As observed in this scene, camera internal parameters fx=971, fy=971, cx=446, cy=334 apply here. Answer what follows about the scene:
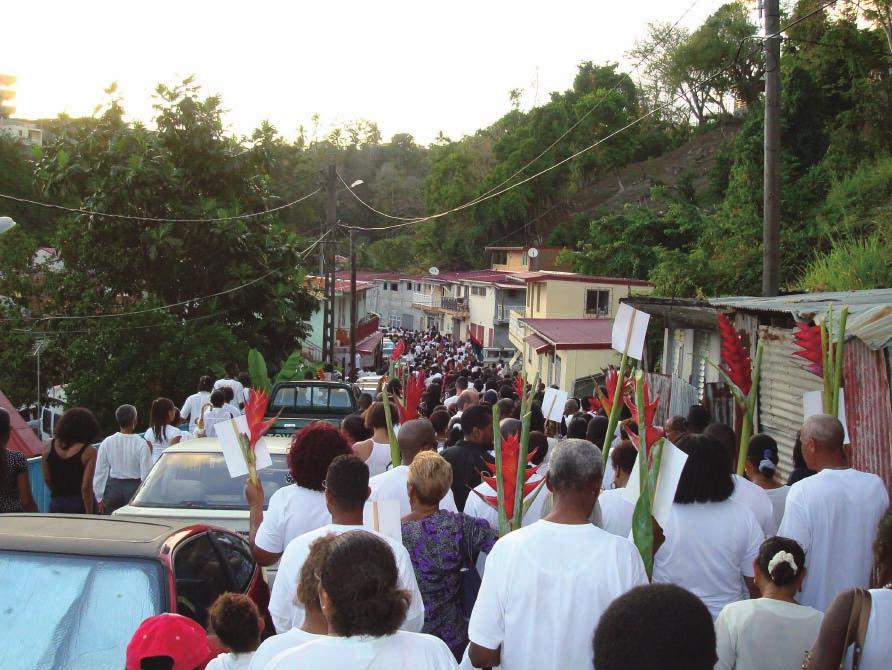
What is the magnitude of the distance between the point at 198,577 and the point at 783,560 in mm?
3043

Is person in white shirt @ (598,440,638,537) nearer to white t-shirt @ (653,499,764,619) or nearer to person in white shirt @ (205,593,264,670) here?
white t-shirt @ (653,499,764,619)

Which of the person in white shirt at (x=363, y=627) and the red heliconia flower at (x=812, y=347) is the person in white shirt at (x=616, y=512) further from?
the person in white shirt at (x=363, y=627)

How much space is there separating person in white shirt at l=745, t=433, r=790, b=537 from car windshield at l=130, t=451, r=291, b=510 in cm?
377

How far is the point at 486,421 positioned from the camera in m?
6.59

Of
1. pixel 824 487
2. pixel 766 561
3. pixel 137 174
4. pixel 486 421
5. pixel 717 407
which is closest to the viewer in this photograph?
pixel 766 561

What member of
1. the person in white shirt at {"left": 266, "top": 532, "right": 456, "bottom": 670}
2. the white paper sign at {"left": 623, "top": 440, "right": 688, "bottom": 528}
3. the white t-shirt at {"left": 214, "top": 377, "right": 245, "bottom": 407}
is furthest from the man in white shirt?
the white t-shirt at {"left": 214, "top": 377, "right": 245, "bottom": 407}

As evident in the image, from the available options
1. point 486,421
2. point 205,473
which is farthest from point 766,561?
point 205,473

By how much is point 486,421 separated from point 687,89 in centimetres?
7541

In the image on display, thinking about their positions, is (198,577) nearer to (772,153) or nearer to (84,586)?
(84,586)

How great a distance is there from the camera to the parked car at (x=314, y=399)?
15.8 metres

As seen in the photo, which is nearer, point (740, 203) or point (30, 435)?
point (30, 435)

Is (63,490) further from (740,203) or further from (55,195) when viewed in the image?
(740,203)

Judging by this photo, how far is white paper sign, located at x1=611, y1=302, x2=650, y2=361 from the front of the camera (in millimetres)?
4559

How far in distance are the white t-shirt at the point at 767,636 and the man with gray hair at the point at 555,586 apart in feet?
1.98
